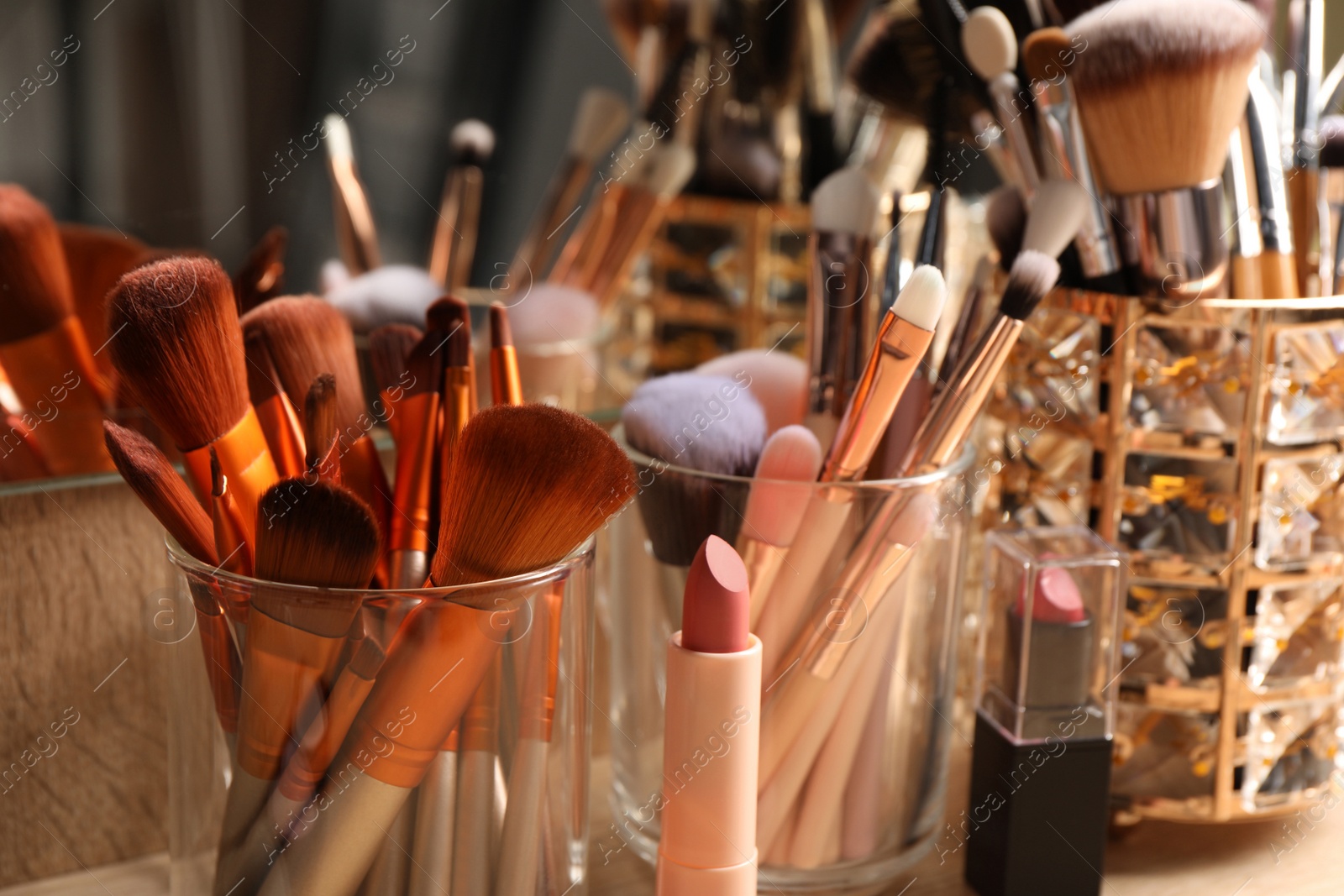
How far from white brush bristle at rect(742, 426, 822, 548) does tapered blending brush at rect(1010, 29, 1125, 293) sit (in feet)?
0.41

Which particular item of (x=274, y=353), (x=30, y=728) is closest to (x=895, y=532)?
(x=274, y=353)

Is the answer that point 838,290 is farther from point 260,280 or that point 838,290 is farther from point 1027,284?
point 260,280

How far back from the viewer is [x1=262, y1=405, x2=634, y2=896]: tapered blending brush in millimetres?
308

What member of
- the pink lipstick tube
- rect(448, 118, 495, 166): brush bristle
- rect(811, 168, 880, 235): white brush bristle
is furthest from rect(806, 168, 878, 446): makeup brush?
rect(448, 118, 495, 166): brush bristle

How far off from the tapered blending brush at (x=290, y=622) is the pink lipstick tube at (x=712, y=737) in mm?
88

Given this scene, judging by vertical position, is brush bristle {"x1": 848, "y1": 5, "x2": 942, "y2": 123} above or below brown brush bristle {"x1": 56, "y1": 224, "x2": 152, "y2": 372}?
above

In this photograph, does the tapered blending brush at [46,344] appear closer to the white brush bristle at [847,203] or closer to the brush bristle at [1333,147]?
the white brush bristle at [847,203]

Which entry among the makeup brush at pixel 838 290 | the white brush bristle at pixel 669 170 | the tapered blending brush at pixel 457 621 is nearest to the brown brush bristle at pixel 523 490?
the tapered blending brush at pixel 457 621

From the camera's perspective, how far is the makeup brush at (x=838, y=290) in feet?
1.37

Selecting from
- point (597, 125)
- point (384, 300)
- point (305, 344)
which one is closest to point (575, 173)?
point (597, 125)

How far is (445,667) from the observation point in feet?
1.03

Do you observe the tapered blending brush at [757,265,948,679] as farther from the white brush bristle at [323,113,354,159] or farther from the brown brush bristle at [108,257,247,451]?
the white brush bristle at [323,113,354,159]

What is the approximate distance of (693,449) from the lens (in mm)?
391

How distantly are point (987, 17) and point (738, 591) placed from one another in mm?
208
